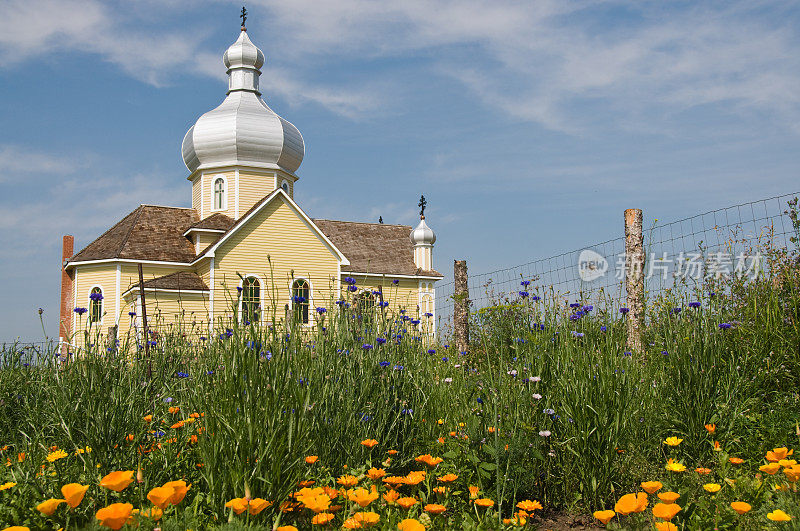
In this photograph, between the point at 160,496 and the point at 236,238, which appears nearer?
the point at 160,496

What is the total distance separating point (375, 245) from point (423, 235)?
8.53 ft

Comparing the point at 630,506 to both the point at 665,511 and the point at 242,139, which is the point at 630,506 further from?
the point at 242,139

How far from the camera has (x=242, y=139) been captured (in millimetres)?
29141

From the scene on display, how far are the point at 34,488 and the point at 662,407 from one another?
4.11m

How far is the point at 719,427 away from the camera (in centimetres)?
431

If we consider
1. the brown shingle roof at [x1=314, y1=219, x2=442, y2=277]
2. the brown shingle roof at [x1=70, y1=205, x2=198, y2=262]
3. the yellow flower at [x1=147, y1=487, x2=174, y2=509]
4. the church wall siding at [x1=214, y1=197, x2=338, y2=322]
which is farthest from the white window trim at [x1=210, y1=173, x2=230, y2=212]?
the yellow flower at [x1=147, y1=487, x2=174, y2=509]

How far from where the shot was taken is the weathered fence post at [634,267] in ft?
23.3

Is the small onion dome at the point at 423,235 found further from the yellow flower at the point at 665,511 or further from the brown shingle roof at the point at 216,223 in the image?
the yellow flower at the point at 665,511

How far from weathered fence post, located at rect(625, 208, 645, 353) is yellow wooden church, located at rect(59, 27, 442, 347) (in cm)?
1391

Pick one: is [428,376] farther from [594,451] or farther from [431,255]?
[431,255]

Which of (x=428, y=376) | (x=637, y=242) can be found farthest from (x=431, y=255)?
(x=428, y=376)

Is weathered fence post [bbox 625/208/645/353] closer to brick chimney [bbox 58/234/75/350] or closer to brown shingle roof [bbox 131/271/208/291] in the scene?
brown shingle roof [bbox 131/271/208/291]

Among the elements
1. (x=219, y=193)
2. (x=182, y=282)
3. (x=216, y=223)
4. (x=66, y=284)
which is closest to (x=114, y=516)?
(x=182, y=282)

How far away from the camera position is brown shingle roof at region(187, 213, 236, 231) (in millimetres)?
26656
